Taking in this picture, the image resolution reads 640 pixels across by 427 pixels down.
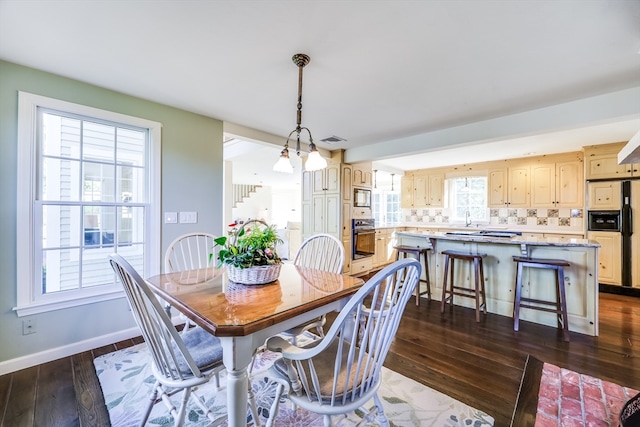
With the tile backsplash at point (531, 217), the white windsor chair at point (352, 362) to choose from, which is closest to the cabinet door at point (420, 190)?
the tile backsplash at point (531, 217)

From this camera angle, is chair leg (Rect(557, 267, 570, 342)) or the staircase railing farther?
the staircase railing

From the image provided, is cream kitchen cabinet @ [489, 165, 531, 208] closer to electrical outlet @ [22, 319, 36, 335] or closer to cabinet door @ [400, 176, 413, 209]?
cabinet door @ [400, 176, 413, 209]

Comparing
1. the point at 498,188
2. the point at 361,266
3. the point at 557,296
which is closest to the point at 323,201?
the point at 361,266

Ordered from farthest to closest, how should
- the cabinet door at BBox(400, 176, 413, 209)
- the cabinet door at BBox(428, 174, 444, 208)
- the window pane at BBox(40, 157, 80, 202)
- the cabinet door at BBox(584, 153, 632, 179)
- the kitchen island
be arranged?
the cabinet door at BBox(400, 176, 413, 209) → the cabinet door at BBox(428, 174, 444, 208) → the cabinet door at BBox(584, 153, 632, 179) → the kitchen island → the window pane at BBox(40, 157, 80, 202)

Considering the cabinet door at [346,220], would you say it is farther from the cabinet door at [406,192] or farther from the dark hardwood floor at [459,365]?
the cabinet door at [406,192]

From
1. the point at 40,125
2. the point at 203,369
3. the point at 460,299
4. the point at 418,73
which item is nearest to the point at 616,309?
the point at 460,299

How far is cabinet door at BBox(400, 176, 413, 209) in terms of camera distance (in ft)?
21.6

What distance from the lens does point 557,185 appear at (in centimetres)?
476

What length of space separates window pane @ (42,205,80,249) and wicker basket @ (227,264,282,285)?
5.95ft

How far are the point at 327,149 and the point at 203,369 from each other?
3919 mm

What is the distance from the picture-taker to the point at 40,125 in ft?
7.11

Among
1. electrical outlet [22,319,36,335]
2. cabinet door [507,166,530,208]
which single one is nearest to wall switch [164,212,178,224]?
electrical outlet [22,319,36,335]

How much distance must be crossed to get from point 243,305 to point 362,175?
161 inches

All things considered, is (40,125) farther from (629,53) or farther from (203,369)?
(629,53)
